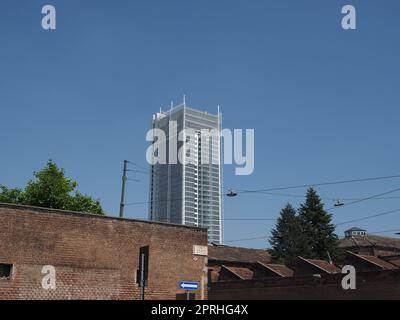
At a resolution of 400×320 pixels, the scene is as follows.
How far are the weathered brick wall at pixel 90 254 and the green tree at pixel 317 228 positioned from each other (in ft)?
132

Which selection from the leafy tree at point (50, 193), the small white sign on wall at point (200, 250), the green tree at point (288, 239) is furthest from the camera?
the green tree at point (288, 239)

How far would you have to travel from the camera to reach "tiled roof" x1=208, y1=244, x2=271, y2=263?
184 feet

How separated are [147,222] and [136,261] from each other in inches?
71.4

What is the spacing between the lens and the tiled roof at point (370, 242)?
227ft

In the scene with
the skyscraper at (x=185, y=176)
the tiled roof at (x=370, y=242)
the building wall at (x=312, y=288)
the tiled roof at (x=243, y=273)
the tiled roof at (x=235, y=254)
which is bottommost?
the building wall at (x=312, y=288)

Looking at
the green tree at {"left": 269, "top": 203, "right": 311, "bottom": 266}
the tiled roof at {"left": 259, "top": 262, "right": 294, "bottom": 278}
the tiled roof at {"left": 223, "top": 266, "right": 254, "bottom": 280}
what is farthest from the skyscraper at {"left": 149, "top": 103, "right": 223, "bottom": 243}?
the tiled roof at {"left": 259, "top": 262, "right": 294, "bottom": 278}

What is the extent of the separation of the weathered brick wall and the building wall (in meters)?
17.9

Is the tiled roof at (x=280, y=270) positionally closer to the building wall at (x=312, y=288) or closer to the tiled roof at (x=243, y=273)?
the tiled roof at (x=243, y=273)

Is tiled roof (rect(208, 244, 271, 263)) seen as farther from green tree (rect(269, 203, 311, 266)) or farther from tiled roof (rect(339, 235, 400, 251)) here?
tiled roof (rect(339, 235, 400, 251))

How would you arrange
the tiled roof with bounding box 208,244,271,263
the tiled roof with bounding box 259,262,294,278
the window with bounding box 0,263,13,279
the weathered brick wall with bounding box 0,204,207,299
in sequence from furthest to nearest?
the tiled roof with bounding box 208,244,271,263 < the tiled roof with bounding box 259,262,294,278 < the weathered brick wall with bounding box 0,204,207,299 < the window with bounding box 0,263,13,279

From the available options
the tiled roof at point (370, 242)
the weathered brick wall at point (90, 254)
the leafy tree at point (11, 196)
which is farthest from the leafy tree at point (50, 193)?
the tiled roof at point (370, 242)

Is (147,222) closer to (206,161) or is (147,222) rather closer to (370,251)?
(370,251)

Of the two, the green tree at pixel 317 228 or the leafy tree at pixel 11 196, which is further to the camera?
the green tree at pixel 317 228

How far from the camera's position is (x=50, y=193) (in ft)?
117
